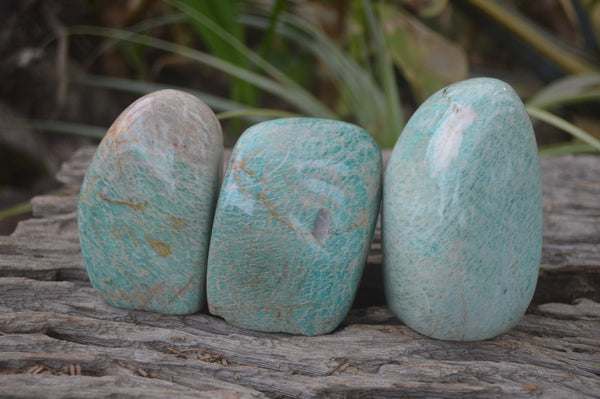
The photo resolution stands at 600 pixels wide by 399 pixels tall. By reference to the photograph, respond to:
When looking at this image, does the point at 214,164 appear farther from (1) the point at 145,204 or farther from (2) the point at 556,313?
(2) the point at 556,313

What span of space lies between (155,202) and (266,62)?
4.80 feet

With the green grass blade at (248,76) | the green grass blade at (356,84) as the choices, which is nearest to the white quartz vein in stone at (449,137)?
the green grass blade at (248,76)

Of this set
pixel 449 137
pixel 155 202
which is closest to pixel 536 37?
pixel 449 137

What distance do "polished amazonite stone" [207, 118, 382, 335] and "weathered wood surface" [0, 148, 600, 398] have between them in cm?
9

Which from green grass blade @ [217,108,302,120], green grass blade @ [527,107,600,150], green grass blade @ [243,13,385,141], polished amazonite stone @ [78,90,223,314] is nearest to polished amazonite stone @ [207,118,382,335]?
polished amazonite stone @ [78,90,223,314]

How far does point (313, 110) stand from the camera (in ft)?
5.81

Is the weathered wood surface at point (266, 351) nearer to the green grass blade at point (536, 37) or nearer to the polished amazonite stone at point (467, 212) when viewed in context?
the polished amazonite stone at point (467, 212)

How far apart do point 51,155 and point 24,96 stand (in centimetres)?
31

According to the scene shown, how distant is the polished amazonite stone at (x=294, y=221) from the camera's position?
0.84 metres

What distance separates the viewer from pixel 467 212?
0.79 metres

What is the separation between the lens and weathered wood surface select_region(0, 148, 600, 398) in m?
0.76

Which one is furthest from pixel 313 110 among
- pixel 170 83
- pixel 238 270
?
pixel 170 83

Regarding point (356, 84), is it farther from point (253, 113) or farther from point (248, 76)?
point (253, 113)

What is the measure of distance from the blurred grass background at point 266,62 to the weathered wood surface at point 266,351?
531 mm
